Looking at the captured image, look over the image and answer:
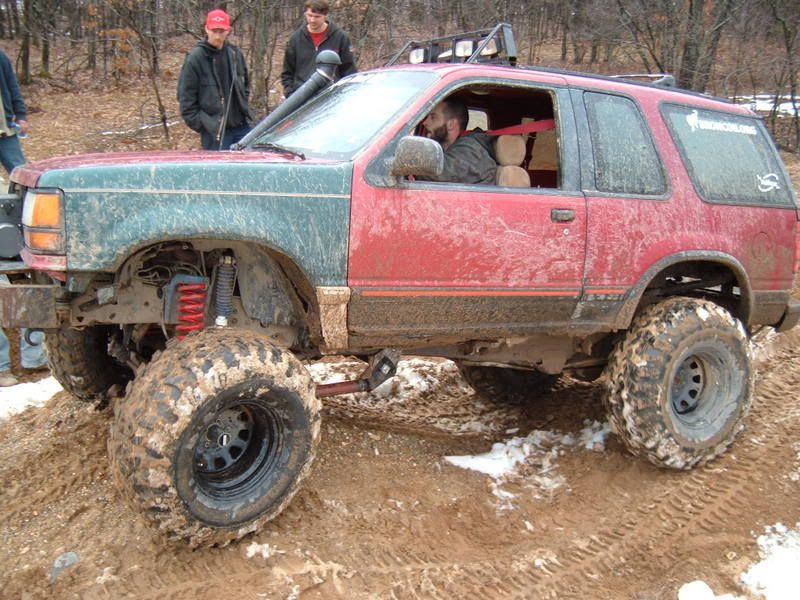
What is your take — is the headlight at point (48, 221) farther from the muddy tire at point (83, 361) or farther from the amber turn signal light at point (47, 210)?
the muddy tire at point (83, 361)

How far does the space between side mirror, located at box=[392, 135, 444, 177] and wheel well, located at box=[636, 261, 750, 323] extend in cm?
175

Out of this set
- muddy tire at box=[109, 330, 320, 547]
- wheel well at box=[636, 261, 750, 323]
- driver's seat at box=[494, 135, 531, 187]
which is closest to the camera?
muddy tire at box=[109, 330, 320, 547]

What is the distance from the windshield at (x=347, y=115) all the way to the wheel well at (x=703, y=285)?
1.85 metres

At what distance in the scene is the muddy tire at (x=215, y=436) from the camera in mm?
3006

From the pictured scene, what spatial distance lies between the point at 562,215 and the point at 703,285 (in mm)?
1420

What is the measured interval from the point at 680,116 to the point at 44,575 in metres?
4.11

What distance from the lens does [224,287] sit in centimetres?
339

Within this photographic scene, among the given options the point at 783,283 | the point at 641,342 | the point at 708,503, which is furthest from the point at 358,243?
the point at 783,283

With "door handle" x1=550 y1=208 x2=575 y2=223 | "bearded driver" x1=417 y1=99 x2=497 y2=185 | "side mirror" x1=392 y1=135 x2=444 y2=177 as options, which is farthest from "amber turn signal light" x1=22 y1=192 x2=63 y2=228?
"door handle" x1=550 y1=208 x2=575 y2=223

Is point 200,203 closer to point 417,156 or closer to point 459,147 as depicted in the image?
point 417,156

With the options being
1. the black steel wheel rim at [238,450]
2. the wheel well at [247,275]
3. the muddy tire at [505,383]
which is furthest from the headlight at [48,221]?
the muddy tire at [505,383]

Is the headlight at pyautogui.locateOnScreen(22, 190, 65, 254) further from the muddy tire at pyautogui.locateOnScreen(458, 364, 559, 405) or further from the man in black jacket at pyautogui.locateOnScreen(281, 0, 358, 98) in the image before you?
the man in black jacket at pyautogui.locateOnScreen(281, 0, 358, 98)

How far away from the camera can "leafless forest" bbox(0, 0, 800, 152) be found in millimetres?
12172

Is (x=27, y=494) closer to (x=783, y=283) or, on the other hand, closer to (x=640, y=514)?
(x=640, y=514)
